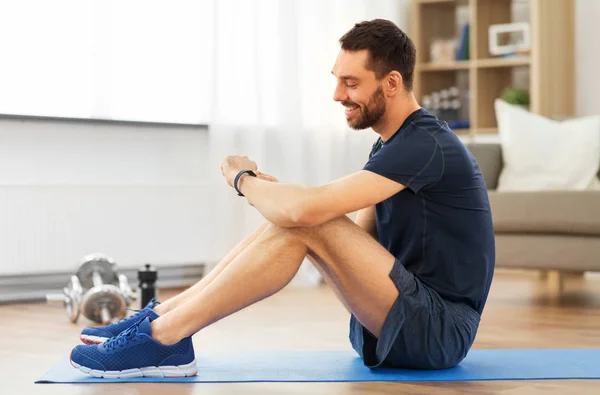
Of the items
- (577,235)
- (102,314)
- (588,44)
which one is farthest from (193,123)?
(588,44)

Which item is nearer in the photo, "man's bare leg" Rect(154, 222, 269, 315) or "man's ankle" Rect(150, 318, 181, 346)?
"man's ankle" Rect(150, 318, 181, 346)

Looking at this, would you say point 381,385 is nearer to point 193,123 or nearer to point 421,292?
point 421,292

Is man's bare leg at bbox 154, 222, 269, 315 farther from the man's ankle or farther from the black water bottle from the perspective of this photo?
the black water bottle

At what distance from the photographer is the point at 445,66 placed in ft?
18.7

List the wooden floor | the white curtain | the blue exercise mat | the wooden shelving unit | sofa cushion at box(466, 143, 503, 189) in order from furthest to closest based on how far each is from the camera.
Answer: the wooden shelving unit < the white curtain < sofa cushion at box(466, 143, 503, 189) < the blue exercise mat < the wooden floor

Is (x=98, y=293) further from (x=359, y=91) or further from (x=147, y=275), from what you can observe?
(x=359, y=91)

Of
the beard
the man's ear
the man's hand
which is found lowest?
the man's hand

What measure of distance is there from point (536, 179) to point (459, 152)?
2.31 m

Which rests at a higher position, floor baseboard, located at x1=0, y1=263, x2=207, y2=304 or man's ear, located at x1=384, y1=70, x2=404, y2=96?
man's ear, located at x1=384, y1=70, x2=404, y2=96

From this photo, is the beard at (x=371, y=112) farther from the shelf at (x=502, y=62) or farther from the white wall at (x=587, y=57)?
the white wall at (x=587, y=57)

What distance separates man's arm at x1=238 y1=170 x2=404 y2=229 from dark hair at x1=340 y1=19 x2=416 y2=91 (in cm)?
27

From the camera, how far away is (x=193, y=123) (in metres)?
4.92

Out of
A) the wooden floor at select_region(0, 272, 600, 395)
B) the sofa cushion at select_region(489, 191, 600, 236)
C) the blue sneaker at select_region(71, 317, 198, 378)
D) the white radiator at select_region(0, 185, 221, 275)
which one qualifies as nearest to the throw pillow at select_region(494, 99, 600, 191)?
the sofa cushion at select_region(489, 191, 600, 236)

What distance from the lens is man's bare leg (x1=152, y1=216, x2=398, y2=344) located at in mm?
2178
